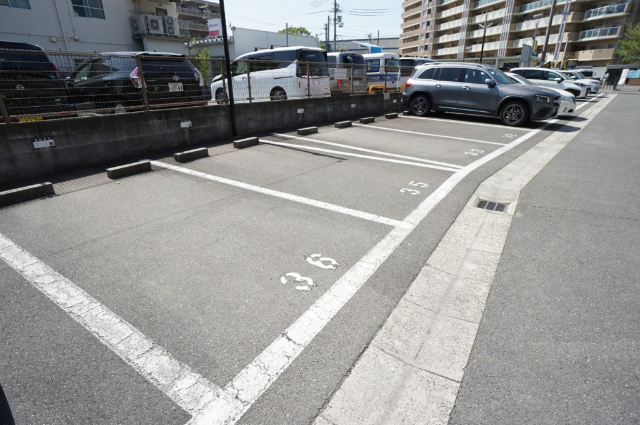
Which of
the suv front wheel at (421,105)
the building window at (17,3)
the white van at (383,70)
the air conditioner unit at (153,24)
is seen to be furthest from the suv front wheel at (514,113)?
the building window at (17,3)

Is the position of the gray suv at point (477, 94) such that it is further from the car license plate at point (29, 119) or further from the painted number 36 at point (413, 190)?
the car license plate at point (29, 119)

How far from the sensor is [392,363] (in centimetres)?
205

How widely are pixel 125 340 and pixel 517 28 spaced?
62.4 m

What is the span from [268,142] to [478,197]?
513 cm

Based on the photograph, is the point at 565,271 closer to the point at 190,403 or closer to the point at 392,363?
the point at 392,363

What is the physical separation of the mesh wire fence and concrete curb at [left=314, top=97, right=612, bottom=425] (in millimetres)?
6034

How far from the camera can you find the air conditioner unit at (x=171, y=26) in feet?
71.7

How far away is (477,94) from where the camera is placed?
11.1 m

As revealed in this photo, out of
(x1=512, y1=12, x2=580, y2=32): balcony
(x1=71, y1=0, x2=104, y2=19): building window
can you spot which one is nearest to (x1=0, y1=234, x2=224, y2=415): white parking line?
(x1=71, y1=0, x2=104, y2=19): building window

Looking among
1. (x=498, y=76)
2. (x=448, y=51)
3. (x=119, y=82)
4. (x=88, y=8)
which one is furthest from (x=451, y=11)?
(x=119, y=82)

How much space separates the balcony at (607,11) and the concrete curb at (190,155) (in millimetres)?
55064

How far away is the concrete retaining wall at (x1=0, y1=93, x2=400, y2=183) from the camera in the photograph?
5.21 meters

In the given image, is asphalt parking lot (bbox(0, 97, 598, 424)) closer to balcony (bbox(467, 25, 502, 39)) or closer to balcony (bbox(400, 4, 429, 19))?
balcony (bbox(467, 25, 502, 39))

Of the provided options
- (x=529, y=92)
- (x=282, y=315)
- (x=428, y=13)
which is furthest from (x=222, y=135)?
(x=428, y=13)
